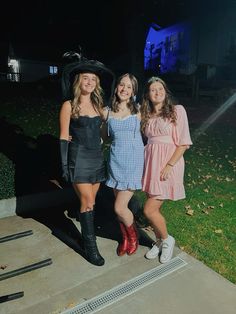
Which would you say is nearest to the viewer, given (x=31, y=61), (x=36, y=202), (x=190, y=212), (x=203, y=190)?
(x=190, y=212)

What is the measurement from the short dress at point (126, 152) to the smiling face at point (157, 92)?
30 centimetres

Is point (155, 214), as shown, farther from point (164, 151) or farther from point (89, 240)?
point (89, 240)

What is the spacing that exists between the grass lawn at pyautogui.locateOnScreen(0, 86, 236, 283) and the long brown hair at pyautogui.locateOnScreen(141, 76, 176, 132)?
1853 millimetres

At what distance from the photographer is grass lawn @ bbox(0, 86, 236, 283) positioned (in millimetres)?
4539

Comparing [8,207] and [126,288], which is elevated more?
[8,207]

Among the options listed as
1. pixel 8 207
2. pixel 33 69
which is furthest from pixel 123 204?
pixel 33 69

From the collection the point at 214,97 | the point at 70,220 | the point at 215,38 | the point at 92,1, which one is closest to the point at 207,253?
the point at 70,220

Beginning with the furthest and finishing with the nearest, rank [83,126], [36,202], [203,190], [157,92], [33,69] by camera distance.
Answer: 1. [33,69]
2. [203,190]
3. [36,202]
4. [83,126]
5. [157,92]

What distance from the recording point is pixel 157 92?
3818mm

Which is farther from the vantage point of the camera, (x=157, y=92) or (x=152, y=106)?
(x=152, y=106)

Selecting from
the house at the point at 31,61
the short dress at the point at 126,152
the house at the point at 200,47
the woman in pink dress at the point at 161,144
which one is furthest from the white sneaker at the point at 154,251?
the house at the point at 31,61

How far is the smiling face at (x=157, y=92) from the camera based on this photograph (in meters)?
3.82

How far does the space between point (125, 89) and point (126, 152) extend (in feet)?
2.35

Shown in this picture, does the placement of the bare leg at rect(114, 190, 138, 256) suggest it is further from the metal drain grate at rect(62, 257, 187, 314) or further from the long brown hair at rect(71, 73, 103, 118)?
the long brown hair at rect(71, 73, 103, 118)
